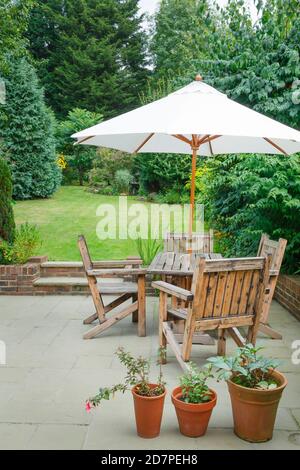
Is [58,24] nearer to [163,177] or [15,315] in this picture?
[163,177]

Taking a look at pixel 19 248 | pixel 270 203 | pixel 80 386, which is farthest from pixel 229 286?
pixel 19 248

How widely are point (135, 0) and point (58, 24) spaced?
4.86 meters

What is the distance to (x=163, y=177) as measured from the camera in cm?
1421

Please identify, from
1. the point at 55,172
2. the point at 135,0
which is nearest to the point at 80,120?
the point at 55,172

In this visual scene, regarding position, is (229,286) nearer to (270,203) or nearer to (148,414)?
(148,414)

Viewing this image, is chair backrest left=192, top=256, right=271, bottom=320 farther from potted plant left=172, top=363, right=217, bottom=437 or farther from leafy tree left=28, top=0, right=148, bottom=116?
leafy tree left=28, top=0, right=148, bottom=116

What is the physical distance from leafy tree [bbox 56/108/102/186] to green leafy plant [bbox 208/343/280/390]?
15.7 metres

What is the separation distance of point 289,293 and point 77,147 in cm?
1369

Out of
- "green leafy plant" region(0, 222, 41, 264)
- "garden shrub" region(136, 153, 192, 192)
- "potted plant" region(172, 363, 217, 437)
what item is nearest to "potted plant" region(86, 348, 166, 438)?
"potted plant" region(172, 363, 217, 437)

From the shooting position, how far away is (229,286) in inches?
148

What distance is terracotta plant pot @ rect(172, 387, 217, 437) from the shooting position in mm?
2783

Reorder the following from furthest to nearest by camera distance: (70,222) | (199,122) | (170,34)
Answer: (170,34) < (70,222) < (199,122)

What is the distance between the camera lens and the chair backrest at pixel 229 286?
359cm

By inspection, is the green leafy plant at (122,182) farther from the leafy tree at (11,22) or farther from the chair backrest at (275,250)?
the chair backrest at (275,250)
